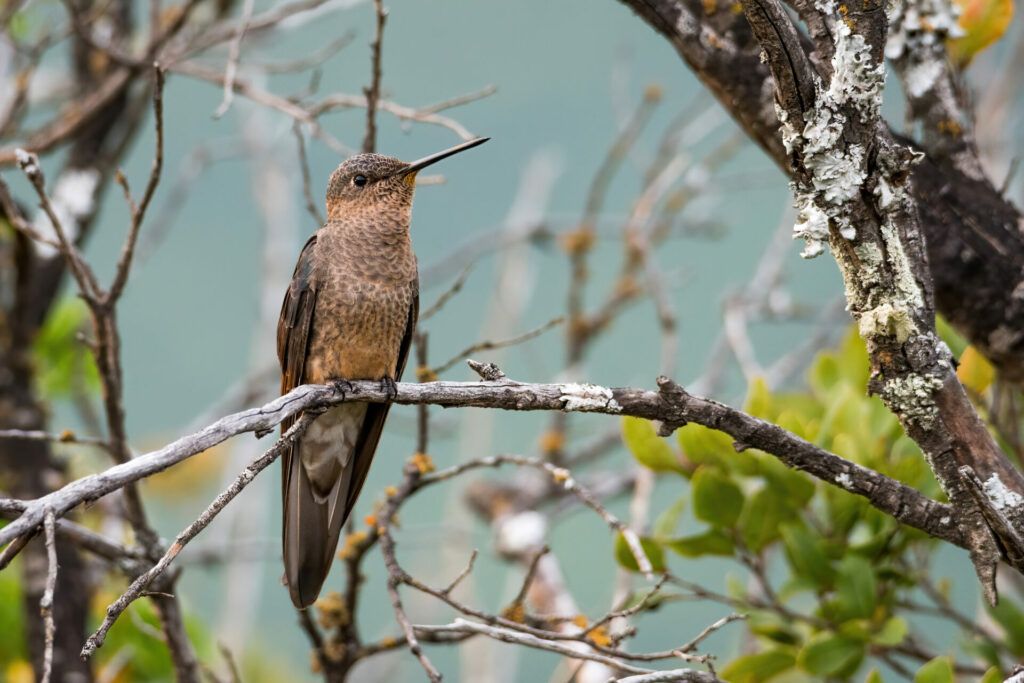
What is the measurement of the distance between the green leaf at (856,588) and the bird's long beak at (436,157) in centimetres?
125

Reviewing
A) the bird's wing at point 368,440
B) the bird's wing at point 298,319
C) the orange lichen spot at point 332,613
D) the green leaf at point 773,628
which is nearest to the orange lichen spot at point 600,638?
the green leaf at point 773,628

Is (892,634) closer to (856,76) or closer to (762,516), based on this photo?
(762,516)

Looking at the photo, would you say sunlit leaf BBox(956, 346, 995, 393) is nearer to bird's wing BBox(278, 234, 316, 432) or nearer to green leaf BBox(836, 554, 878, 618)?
green leaf BBox(836, 554, 878, 618)

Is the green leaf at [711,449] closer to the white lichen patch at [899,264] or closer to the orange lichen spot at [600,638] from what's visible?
the orange lichen spot at [600,638]

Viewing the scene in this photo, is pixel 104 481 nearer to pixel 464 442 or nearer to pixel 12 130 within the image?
pixel 12 130

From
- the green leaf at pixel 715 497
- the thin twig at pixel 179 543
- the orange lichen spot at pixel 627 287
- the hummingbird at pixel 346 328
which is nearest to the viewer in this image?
the thin twig at pixel 179 543

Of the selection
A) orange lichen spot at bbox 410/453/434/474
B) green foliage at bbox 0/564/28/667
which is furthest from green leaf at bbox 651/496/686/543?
green foliage at bbox 0/564/28/667

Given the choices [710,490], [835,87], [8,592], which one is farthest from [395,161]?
[8,592]

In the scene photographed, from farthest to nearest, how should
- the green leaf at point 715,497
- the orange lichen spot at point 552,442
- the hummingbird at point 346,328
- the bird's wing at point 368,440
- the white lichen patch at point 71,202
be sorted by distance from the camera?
the orange lichen spot at point 552,442 < the white lichen patch at point 71,202 < the bird's wing at point 368,440 < the hummingbird at point 346,328 < the green leaf at point 715,497

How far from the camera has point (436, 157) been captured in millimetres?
2625

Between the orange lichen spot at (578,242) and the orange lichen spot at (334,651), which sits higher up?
the orange lichen spot at (578,242)

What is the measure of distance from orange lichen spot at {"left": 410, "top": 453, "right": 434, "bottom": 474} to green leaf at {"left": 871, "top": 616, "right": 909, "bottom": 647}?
106 cm

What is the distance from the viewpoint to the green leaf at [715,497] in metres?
2.09

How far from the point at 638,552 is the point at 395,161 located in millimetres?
1416
